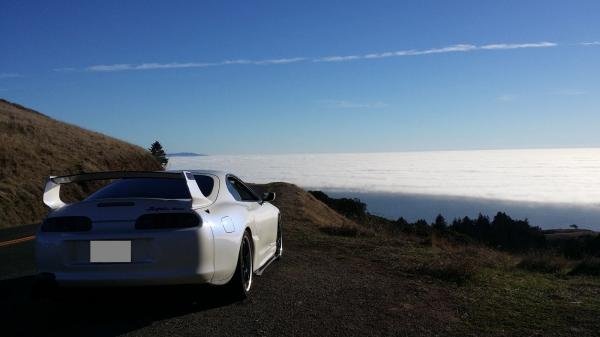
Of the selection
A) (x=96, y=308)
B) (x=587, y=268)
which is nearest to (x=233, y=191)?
(x=96, y=308)

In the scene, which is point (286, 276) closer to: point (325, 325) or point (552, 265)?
point (325, 325)

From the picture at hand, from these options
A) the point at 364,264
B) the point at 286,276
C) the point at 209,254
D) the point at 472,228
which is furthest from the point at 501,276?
the point at 472,228

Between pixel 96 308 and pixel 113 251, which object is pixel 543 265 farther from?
pixel 113 251

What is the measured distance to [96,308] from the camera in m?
5.33

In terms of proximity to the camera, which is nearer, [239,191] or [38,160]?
[239,191]

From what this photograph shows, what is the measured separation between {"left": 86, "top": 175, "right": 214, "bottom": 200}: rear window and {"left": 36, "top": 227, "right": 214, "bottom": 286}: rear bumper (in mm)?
717

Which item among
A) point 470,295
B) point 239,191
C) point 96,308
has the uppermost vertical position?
point 239,191

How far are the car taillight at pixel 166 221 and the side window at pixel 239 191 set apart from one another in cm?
142

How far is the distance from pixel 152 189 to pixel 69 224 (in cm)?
101

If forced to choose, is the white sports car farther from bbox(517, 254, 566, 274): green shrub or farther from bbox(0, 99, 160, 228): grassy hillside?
bbox(0, 99, 160, 228): grassy hillside

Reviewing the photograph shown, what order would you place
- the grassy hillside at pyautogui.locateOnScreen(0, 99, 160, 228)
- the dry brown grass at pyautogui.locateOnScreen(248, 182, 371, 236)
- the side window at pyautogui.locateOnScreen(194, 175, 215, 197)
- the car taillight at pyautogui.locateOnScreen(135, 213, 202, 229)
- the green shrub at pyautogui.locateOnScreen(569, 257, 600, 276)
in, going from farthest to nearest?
the grassy hillside at pyautogui.locateOnScreen(0, 99, 160, 228)
the dry brown grass at pyautogui.locateOnScreen(248, 182, 371, 236)
the green shrub at pyautogui.locateOnScreen(569, 257, 600, 276)
the side window at pyautogui.locateOnScreen(194, 175, 215, 197)
the car taillight at pyautogui.locateOnScreen(135, 213, 202, 229)

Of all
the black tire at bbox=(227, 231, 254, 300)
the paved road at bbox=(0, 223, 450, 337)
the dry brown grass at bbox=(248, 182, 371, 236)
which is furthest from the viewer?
the dry brown grass at bbox=(248, 182, 371, 236)

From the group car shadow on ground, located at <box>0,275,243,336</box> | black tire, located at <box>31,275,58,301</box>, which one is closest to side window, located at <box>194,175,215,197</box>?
car shadow on ground, located at <box>0,275,243,336</box>

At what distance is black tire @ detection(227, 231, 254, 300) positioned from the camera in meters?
5.46
